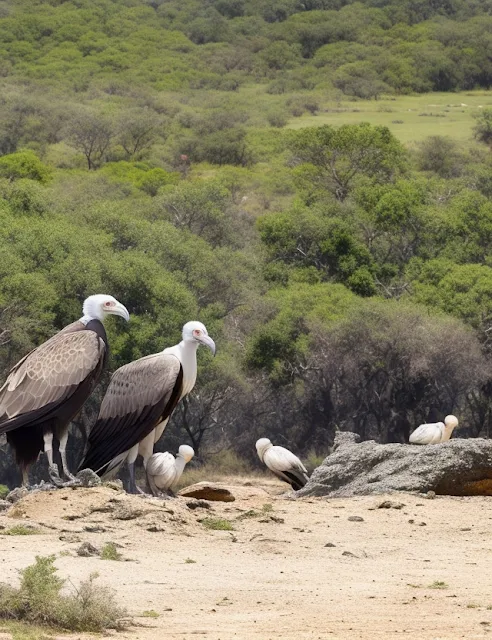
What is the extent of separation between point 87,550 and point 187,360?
15.7 ft

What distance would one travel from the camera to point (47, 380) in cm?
1378

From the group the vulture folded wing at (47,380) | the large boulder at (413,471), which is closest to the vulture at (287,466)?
the large boulder at (413,471)

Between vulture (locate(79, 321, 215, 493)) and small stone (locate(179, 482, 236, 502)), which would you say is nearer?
vulture (locate(79, 321, 215, 493))

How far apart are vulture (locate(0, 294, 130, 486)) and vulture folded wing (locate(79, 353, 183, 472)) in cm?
117

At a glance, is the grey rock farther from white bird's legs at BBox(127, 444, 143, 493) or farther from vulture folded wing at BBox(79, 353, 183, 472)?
white bird's legs at BBox(127, 444, 143, 493)

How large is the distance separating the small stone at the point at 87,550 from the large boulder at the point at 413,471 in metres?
5.73

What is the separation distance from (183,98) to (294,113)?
32.2 ft

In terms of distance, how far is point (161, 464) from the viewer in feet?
52.0

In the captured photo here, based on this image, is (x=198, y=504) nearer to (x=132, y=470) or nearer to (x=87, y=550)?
(x=132, y=470)

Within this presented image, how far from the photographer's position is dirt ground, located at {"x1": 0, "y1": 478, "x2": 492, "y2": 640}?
8922 millimetres

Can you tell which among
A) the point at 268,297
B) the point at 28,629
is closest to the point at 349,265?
the point at 268,297

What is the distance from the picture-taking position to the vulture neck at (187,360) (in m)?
15.5

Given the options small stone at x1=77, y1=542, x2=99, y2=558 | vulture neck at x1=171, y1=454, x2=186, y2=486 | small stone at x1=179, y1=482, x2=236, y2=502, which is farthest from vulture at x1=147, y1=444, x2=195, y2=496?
small stone at x1=77, y1=542, x2=99, y2=558

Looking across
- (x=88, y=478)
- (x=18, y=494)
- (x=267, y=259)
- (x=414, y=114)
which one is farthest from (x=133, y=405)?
(x=414, y=114)
